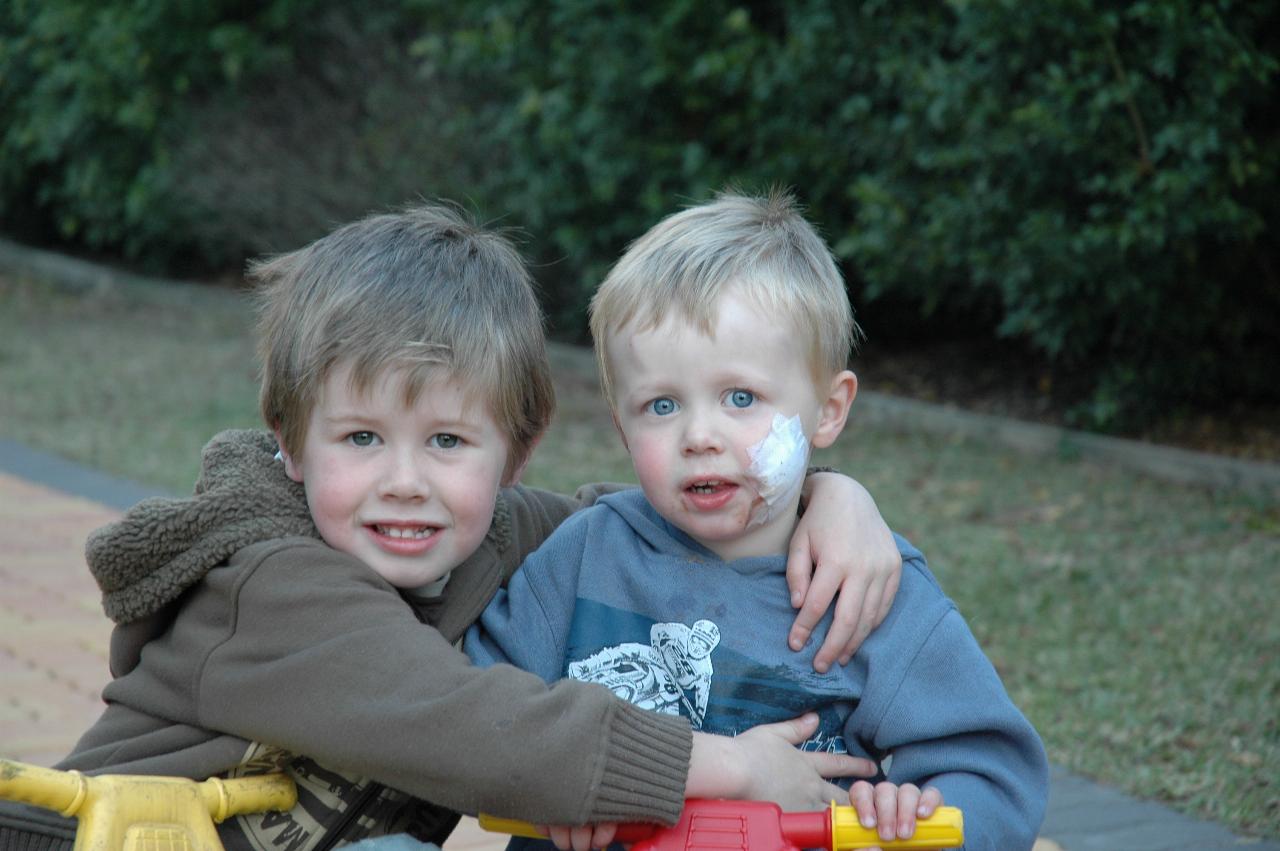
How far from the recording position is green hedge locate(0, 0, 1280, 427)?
5836 millimetres

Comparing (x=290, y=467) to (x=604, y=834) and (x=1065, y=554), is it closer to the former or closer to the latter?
(x=604, y=834)

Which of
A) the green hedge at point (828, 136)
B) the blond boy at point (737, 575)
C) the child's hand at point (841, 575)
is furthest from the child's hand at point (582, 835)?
the green hedge at point (828, 136)

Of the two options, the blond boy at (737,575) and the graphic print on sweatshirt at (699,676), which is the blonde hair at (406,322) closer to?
the blond boy at (737,575)

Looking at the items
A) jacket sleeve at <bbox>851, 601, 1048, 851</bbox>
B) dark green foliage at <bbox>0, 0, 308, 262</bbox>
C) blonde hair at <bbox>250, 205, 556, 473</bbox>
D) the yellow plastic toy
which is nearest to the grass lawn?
jacket sleeve at <bbox>851, 601, 1048, 851</bbox>

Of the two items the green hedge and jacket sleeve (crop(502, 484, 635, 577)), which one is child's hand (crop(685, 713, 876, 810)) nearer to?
jacket sleeve (crop(502, 484, 635, 577))

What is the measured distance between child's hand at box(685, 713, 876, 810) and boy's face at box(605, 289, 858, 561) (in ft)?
0.86

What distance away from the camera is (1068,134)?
5891mm

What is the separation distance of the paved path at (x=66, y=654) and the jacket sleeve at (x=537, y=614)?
1114 millimetres

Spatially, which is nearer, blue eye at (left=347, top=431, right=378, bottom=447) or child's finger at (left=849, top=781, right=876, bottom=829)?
child's finger at (left=849, top=781, right=876, bottom=829)

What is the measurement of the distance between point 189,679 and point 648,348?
0.67 metres

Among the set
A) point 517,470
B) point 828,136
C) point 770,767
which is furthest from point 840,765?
point 828,136

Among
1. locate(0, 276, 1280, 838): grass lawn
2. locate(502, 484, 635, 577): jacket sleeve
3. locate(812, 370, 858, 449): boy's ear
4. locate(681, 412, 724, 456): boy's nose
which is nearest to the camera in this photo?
locate(681, 412, 724, 456): boy's nose

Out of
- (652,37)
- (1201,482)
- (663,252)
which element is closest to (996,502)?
(1201,482)

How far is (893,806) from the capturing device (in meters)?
1.70
